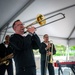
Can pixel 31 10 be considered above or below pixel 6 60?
above

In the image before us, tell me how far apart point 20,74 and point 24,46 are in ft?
0.98

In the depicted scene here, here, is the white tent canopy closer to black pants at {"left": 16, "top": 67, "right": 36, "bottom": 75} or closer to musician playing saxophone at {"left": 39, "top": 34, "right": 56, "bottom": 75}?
musician playing saxophone at {"left": 39, "top": 34, "right": 56, "bottom": 75}

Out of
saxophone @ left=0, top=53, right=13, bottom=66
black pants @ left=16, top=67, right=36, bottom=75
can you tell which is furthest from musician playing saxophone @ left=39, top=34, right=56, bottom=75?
black pants @ left=16, top=67, right=36, bottom=75

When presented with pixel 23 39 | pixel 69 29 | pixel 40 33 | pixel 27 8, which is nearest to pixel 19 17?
pixel 27 8

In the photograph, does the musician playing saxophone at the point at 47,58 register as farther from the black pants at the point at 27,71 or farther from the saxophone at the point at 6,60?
the black pants at the point at 27,71

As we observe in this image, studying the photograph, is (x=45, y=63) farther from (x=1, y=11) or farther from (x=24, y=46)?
(x=24, y=46)

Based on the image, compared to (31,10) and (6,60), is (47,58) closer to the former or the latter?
(6,60)

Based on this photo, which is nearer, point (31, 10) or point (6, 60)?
point (6, 60)

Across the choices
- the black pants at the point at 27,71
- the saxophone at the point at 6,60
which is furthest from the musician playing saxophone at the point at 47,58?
the black pants at the point at 27,71

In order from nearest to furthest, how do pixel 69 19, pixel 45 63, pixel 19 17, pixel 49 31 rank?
pixel 45 63 < pixel 19 17 < pixel 69 19 < pixel 49 31

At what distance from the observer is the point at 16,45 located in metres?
1.90

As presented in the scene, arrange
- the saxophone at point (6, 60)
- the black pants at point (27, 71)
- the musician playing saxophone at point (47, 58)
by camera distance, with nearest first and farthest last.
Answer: the black pants at point (27, 71)
the saxophone at point (6, 60)
the musician playing saxophone at point (47, 58)

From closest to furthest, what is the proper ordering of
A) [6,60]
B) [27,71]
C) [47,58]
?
[27,71], [6,60], [47,58]

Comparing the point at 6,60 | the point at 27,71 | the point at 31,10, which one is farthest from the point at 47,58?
the point at 27,71
